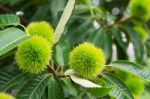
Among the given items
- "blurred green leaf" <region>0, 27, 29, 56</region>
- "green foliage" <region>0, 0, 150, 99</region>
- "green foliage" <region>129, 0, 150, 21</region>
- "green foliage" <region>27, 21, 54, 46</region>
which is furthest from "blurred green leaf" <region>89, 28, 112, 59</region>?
"blurred green leaf" <region>0, 27, 29, 56</region>

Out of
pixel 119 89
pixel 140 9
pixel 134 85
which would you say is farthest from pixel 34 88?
pixel 140 9

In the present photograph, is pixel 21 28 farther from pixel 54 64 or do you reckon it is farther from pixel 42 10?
pixel 42 10

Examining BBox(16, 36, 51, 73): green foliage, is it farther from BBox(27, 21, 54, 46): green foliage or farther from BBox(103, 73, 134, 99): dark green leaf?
BBox(103, 73, 134, 99): dark green leaf

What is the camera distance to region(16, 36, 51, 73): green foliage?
1.09m

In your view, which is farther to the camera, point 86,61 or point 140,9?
point 140,9

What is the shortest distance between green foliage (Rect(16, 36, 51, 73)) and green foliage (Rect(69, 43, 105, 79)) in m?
0.09

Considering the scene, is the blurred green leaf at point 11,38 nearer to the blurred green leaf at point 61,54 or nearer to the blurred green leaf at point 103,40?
the blurred green leaf at point 61,54

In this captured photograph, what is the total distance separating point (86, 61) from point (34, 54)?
158 millimetres

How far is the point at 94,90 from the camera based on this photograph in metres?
1.16

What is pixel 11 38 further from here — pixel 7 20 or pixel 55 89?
pixel 55 89

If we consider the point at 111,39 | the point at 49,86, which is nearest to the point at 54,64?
the point at 49,86

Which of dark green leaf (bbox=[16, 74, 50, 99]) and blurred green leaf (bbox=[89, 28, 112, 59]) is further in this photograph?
blurred green leaf (bbox=[89, 28, 112, 59])

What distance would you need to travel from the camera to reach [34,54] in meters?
1.11

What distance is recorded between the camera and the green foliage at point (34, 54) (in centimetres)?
109
